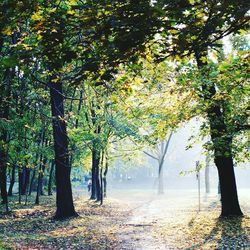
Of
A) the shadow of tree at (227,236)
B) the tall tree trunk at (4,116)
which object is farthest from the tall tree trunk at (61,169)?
the shadow of tree at (227,236)

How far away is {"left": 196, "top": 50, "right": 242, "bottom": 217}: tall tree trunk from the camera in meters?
12.5

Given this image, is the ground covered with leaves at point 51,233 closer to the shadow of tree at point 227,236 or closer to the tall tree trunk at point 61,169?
the tall tree trunk at point 61,169

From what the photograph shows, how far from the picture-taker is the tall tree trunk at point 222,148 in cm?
1249

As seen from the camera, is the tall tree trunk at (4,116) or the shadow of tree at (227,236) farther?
the tall tree trunk at (4,116)

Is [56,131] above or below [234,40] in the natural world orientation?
below

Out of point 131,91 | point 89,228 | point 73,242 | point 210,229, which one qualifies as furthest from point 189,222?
point 131,91

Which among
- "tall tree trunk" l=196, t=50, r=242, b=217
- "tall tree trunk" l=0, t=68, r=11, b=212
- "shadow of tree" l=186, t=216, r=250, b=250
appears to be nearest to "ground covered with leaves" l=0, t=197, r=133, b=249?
"tall tree trunk" l=0, t=68, r=11, b=212

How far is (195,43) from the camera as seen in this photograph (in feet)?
16.4

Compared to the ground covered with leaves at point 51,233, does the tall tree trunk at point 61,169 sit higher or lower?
higher

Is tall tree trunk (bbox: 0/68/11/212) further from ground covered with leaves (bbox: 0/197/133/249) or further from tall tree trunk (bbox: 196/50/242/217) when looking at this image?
tall tree trunk (bbox: 196/50/242/217)

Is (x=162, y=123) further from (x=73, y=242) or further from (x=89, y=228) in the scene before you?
(x=73, y=242)

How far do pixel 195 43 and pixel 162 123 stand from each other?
9.35 meters

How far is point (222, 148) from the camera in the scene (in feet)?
42.1

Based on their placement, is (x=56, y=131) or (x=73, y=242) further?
(x=56, y=131)
